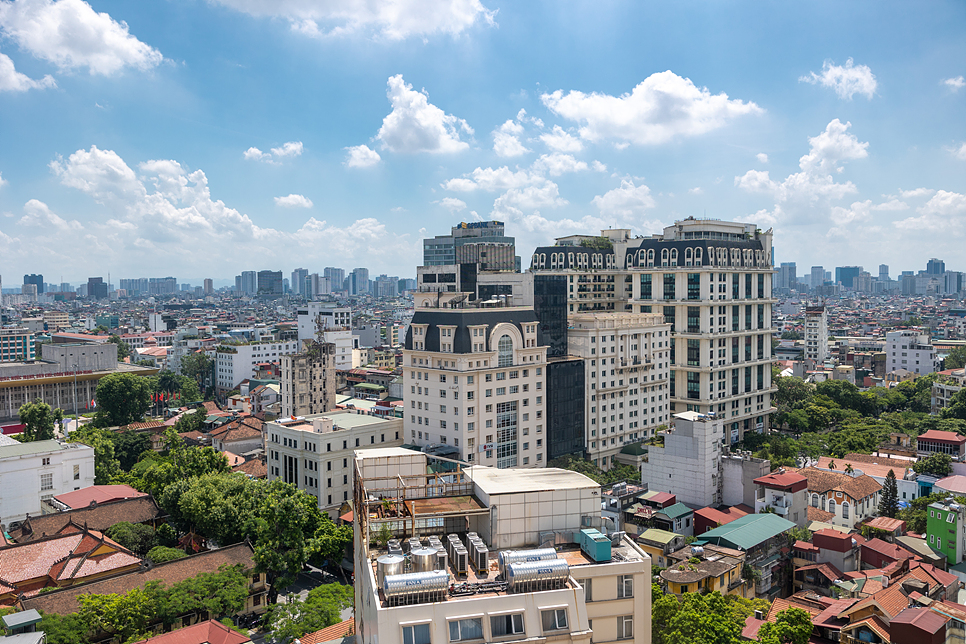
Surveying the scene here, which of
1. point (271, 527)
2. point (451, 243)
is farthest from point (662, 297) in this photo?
point (451, 243)

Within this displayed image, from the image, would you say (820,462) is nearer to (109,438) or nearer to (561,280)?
(561,280)

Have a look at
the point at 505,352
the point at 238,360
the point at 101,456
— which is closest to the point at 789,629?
the point at 505,352

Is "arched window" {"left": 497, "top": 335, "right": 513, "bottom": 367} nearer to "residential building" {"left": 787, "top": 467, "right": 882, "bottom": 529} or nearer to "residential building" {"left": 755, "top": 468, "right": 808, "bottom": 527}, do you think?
"residential building" {"left": 755, "top": 468, "right": 808, "bottom": 527}

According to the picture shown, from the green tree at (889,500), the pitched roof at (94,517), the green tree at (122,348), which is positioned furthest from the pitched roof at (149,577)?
the green tree at (122,348)

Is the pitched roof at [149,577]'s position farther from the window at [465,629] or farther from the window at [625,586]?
the window at [625,586]

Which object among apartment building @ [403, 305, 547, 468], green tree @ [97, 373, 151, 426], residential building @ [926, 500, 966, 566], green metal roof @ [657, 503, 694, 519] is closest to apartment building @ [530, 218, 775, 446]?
apartment building @ [403, 305, 547, 468]

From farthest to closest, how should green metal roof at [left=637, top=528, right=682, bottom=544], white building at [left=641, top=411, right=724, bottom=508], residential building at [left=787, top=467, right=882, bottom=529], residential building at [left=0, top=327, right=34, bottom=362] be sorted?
residential building at [left=0, top=327, right=34, bottom=362] → white building at [left=641, top=411, right=724, bottom=508] → residential building at [left=787, top=467, right=882, bottom=529] → green metal roof at [left=637, top=528, right=682, bottom=544]
